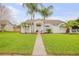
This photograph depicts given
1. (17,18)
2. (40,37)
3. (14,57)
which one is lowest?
(14,57)

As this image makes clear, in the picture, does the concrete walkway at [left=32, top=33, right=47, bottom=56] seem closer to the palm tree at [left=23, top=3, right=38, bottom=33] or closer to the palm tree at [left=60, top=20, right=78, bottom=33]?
the palm tree at [left=23, top=3, right=38, bottom=33]

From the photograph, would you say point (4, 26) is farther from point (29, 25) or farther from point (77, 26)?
point (77, 26)

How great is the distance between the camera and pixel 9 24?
2.90 m

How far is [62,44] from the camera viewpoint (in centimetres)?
287

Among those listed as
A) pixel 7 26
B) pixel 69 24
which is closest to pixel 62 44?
pixel 69 24

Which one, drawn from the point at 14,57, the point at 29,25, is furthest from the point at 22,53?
the point at 29,25

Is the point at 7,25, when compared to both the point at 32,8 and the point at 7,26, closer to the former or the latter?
the point at 7,26

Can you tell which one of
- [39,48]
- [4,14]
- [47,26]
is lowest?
[39,48]

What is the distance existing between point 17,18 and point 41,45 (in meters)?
0.34

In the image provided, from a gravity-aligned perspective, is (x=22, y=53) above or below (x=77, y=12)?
below

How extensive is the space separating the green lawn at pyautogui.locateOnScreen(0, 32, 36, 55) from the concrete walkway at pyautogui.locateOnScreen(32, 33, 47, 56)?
4 centimetres

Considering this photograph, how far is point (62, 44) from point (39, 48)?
217 mm

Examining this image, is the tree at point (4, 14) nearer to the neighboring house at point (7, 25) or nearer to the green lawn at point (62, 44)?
the neighboring house at point (7, 25)

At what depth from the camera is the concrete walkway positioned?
2.86 m
